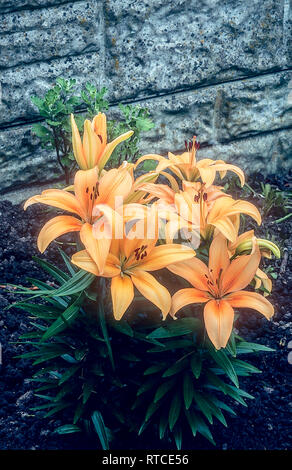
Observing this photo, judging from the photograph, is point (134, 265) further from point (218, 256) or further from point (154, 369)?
point (154, 369)

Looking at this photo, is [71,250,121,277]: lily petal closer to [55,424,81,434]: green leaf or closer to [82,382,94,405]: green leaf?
[82,382,94,405]: green leaf

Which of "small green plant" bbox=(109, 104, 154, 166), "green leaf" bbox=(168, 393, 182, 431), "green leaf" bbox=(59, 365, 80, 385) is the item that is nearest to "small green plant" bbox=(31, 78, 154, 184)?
"small green plant" bbox=(109, 104, 154, 166)

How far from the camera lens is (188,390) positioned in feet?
5.36

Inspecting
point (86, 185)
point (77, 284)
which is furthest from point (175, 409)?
point (86, 185)

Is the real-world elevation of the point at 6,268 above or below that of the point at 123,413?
above

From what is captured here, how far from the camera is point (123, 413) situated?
1760 millimetres

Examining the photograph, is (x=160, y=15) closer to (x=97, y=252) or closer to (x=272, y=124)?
(x=272, y=124)

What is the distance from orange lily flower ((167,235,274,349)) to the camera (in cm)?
141

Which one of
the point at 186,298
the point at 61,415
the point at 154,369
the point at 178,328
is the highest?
the point at 186,298

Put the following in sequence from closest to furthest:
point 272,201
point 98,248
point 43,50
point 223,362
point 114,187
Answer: point 98,248 → point 114,187 → point 223,362 → point 43,50 → point 272,201

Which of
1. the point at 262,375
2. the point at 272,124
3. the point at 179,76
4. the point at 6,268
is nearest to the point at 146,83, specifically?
the point at 179,76

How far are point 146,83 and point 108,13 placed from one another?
1.31ft

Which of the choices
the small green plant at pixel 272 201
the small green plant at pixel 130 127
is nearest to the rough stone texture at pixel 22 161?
the small green plant at pixel 130 127

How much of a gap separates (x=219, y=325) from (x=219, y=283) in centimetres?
13
